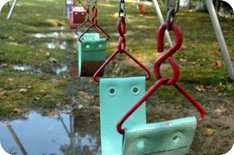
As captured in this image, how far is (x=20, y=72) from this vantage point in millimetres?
5574

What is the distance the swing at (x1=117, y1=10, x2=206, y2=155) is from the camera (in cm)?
162

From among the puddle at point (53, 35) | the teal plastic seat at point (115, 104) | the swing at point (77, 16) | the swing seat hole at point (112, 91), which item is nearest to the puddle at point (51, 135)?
the teal plastic seat at point (115, 104)

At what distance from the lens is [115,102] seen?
279cm

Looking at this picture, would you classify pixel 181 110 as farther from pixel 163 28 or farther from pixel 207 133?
pixel 163 28

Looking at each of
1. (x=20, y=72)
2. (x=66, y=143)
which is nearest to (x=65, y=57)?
(x=20, y=72)

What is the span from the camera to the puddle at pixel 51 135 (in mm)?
3328

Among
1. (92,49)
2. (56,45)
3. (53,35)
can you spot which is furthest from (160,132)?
(53,35)

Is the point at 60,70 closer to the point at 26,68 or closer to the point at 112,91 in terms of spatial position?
the point at 26,68

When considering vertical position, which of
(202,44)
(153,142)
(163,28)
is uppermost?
(163,28)

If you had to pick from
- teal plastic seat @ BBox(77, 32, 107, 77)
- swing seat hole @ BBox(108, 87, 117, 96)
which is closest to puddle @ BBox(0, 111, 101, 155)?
swing seat hole @ BBox(108, 87, 117, 96)

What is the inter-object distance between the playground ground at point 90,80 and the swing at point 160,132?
1.58 m

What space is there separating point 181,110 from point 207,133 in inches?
26.5

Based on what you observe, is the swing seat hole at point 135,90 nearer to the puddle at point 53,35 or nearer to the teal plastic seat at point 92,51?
the teal plastic seat at point 92,51

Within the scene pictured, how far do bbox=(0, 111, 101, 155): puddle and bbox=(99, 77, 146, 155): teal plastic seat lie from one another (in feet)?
1.85
